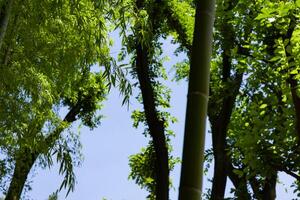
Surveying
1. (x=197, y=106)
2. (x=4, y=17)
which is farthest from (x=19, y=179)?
(x=197, y=106)

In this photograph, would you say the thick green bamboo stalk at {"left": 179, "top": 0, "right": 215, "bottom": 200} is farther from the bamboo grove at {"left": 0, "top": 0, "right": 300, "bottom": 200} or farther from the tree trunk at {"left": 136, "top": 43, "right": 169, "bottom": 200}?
the tree trunk at {"left": 136, "top": 43, "right": 169, "bottom": 200}

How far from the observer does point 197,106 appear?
2.07m

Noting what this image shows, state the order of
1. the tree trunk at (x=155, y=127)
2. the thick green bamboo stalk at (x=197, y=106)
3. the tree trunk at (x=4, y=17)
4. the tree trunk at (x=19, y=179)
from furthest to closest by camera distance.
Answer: the tree trunk at (x=19, y=179)
the tree trunk at (x=155, y=127)
the tree trunk at (x=4, y=17)
the thick green bamboo stalk at (x=197, y=106)

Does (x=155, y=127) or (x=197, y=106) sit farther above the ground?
(x=155, y=127)

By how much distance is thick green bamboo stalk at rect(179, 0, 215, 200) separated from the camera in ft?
6.36

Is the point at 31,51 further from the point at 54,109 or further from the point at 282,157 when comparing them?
the point at 282,157

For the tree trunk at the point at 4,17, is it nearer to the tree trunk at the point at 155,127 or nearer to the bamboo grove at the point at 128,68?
the bamboo grove at the point at 128,68

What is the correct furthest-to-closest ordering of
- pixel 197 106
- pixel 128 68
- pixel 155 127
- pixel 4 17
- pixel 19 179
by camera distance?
pixel 19 179 → pixel 155 127 → pixel 128 68 → pixel 4 17 → pixel 197 106

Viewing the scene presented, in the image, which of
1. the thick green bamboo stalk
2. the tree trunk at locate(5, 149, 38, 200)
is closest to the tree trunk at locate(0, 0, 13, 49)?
the thick green bamboo stalk

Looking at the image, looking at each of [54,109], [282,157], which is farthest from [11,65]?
[282,157]

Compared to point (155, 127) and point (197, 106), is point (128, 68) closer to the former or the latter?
point (155, 127)

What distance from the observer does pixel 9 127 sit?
25.5 feet

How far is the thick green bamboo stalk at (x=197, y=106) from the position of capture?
76.4 inches

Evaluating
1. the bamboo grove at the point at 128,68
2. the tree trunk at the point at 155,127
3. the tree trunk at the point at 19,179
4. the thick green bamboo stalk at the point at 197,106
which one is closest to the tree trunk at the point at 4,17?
the bamboo grove at the point at 128,68
